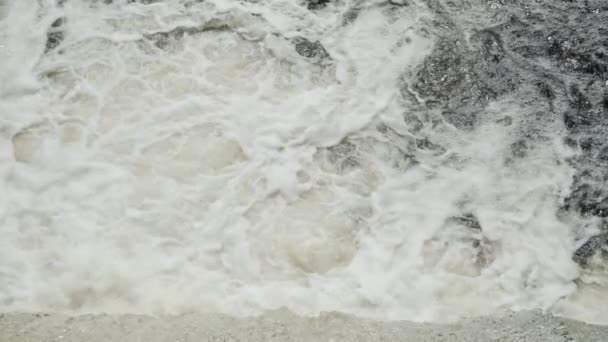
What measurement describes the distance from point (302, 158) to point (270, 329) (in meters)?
1.56

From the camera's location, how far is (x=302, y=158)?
4.70 metres

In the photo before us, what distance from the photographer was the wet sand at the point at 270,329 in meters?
3.52

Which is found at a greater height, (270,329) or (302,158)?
(302,158)

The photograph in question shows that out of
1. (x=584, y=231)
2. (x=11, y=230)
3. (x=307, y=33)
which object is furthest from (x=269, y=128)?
(x=584, y=231)

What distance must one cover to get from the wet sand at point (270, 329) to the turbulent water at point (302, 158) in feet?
0.34

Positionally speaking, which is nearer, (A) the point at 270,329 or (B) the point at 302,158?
(A) the point at 270,329

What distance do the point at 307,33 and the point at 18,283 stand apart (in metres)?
3.48

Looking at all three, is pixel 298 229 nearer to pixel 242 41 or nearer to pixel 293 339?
pixel 293 339

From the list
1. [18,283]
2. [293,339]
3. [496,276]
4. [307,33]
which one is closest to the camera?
[293,339]

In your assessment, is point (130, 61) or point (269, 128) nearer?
point (269, 128)

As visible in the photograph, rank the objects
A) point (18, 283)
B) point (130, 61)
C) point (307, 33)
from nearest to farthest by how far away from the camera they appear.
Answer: point (18, 283) < point (130, 61) < point (307, 33)

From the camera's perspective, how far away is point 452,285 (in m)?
4.01

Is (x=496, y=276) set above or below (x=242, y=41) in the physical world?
below

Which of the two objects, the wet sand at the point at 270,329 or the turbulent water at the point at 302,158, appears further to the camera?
the turbulent water at the point at 302,158
